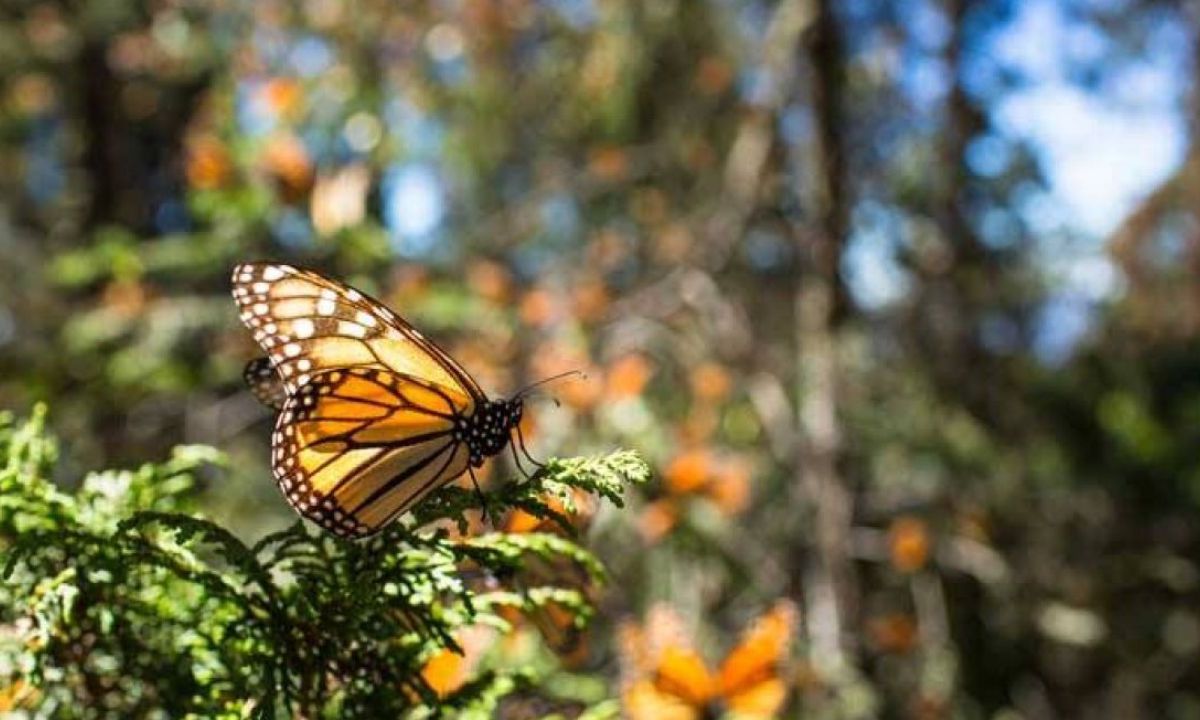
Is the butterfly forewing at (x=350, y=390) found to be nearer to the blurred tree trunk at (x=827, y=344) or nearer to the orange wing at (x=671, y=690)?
the orange wing at (x=671, y=690)

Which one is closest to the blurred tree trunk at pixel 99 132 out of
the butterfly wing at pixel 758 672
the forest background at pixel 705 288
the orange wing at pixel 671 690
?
the forest background at pixel 705 288

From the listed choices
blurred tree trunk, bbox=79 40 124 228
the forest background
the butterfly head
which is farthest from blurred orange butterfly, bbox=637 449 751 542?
blurred tree trunk, bbox=79 40 124 228

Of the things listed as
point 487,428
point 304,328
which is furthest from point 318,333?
point 487,428

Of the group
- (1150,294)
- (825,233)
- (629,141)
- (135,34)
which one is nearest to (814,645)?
(825,233)

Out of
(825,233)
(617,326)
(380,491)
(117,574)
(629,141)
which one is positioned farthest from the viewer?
(629,141)

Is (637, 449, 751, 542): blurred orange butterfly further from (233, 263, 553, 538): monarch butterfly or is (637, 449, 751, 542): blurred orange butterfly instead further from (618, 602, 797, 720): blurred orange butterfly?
(233, 263, 553, 538): monarch butterfly

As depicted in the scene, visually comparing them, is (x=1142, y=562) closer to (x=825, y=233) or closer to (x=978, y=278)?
(x=978, y=278)
